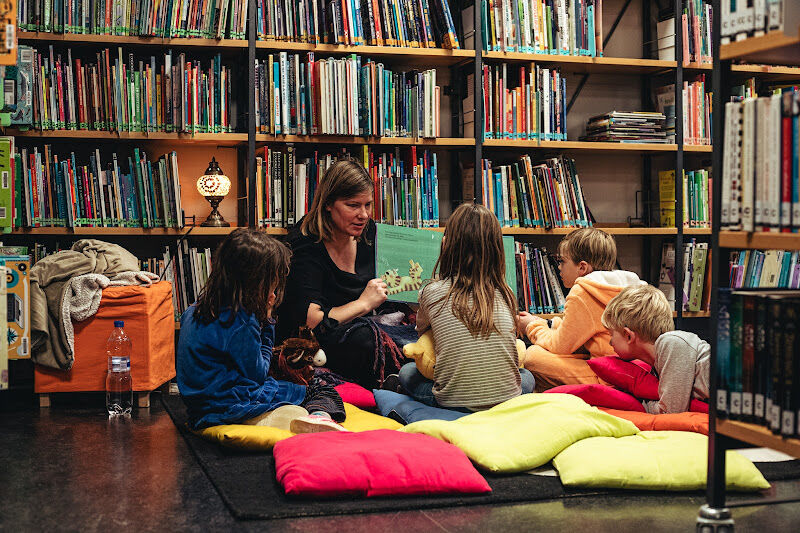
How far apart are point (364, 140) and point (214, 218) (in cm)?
81

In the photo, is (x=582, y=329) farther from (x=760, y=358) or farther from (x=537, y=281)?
(x=760, y=358)

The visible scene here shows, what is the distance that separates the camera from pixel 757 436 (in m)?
1.66

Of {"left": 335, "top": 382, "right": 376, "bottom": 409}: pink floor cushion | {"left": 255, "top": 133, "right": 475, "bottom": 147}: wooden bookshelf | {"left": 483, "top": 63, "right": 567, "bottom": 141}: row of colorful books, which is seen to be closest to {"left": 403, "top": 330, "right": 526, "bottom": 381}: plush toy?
{"left": 335, "top": 382, "right": 376, "bottom": 409}: pink floor cushion

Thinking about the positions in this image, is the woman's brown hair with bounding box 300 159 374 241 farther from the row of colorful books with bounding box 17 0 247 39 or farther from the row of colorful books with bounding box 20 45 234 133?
the row of colorful books with bounding box 17 0 247 39

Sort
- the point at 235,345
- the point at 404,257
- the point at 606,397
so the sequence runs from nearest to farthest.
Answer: the point at 235,345 → the point at 606,397 → the point at 404,257

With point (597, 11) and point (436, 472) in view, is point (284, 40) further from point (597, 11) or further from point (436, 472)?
point (436, 472)

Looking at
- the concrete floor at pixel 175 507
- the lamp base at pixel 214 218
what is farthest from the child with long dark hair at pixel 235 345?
the lamp base at pixel 214 218

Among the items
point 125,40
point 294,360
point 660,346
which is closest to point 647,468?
point 660,346

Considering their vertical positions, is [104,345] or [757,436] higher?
[757,436]

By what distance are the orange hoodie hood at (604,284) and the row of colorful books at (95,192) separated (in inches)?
74.7

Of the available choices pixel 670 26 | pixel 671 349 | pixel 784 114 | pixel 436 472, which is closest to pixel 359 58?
pixel 670 26

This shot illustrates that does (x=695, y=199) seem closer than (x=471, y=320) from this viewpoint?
No

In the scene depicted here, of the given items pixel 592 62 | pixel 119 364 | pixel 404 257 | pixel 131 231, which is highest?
pixel 592 62

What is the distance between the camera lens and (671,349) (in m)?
2.73
